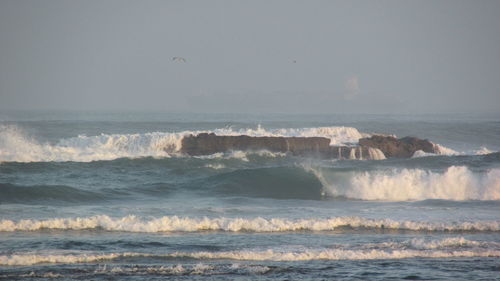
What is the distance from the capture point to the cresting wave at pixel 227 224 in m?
14.7

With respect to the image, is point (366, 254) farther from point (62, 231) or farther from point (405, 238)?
point (62, 231)

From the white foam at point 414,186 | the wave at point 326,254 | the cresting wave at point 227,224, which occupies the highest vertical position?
the white foam at point 414,186

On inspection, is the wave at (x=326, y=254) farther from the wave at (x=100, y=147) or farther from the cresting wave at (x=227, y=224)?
the wave at (x=100, y=147)

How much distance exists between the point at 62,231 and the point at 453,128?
44410mm

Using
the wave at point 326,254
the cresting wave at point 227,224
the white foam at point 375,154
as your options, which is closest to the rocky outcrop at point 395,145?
the white foam at point 375,154

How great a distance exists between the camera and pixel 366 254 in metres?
12.5

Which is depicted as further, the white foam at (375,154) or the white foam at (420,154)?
the white foam at (420,154)

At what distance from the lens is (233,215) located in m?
16.8

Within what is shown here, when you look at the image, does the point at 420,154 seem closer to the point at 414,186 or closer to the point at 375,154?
the point at 375,154

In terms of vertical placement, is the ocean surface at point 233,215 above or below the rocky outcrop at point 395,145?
below

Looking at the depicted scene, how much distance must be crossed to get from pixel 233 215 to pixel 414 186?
728 centimetres

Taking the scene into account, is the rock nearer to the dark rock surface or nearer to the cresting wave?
the dark rock surface

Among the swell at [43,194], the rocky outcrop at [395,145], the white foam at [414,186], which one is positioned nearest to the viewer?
the swell at [43,194]

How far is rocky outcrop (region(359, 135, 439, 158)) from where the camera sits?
29.7 metres
